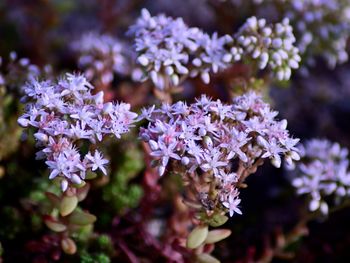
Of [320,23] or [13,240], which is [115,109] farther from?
[320,23]

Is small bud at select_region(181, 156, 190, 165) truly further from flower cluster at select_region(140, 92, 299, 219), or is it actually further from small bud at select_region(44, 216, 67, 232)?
small bud at select_region(44, 216, 67, 232)

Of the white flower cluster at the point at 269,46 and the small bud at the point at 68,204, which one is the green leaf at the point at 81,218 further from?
the white flower cluster at the point at 269,46

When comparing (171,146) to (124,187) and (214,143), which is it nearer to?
(214,143)

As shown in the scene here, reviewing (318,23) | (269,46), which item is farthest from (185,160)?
(318,23)

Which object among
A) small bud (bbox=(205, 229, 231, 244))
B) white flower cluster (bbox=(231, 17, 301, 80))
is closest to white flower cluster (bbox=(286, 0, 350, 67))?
white flower cluster (bbox=(231, 17, 301, 80))

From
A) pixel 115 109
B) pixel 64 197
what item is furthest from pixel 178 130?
pixel 64 197

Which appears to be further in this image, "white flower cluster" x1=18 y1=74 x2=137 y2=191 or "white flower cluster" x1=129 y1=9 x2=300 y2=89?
"white flower cluster" x1=129 y1=9 x2=300 y2=89
